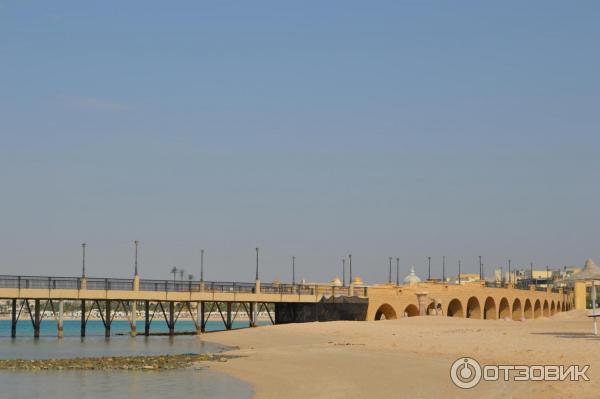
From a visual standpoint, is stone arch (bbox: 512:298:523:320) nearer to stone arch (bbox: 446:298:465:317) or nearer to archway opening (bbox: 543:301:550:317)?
archway opening (bbox: 543:301:550:317)

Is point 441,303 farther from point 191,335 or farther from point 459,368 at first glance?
point 459,368

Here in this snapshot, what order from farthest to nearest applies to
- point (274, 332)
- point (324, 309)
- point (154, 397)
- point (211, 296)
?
point (324, 309) → point (211, 296) → point (274, 332) → point (154, 397)

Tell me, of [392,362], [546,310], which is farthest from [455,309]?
[392,362]

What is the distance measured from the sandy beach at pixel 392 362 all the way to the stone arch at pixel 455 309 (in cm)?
3701

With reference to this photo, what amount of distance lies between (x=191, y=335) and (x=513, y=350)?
150ft

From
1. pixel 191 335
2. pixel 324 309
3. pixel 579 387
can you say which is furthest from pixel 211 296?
pixel 579 387

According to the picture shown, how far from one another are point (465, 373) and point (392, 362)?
7515 mm

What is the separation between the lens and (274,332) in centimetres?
6800

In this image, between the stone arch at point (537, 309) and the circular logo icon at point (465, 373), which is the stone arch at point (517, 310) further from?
the circular logo icon at point (465, 373)

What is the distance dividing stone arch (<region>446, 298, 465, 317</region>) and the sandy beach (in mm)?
37012

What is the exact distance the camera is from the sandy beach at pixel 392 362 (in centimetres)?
2759

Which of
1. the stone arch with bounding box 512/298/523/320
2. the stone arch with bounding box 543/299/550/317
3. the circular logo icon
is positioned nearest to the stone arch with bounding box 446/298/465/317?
the stone arch with bounding box 512/298/523/320
